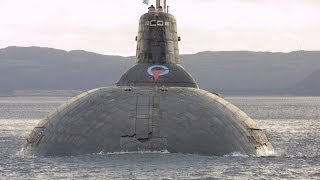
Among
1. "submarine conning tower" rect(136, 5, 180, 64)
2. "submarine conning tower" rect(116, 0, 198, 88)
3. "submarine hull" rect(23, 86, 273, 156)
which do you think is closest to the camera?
"submarine hull" rect(23, 86, 273, 156)

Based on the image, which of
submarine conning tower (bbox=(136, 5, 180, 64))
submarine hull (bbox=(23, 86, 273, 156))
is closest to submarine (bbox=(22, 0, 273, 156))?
submarine hull (bbox=(23, 86, 273, 156))

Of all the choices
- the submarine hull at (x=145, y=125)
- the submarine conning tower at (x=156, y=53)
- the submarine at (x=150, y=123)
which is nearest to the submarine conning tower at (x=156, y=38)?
the submarine conning tower at (x=156, y=53)

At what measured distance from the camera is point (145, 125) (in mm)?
42188

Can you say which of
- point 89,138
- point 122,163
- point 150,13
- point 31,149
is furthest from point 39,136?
point 150,13

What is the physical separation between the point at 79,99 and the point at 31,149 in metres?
4.51

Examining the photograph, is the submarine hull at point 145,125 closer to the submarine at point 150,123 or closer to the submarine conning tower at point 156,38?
the submarine at point 150,123

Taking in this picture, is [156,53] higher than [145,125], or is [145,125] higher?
[156,53]

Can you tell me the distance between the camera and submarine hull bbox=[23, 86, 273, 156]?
41781mm

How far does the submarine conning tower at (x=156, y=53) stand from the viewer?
5104 cm

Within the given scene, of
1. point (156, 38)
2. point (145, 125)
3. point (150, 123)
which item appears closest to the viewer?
point (145, 125)

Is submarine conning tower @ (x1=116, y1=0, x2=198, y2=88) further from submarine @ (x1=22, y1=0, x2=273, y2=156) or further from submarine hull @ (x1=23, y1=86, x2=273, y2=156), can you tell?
submarine hull @ (x1=23, y1=86, x2=273, y2=156)

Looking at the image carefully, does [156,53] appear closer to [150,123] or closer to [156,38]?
[156,38]

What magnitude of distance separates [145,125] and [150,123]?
414mm

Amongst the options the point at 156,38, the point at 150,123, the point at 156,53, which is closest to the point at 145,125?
the point at 150,123
